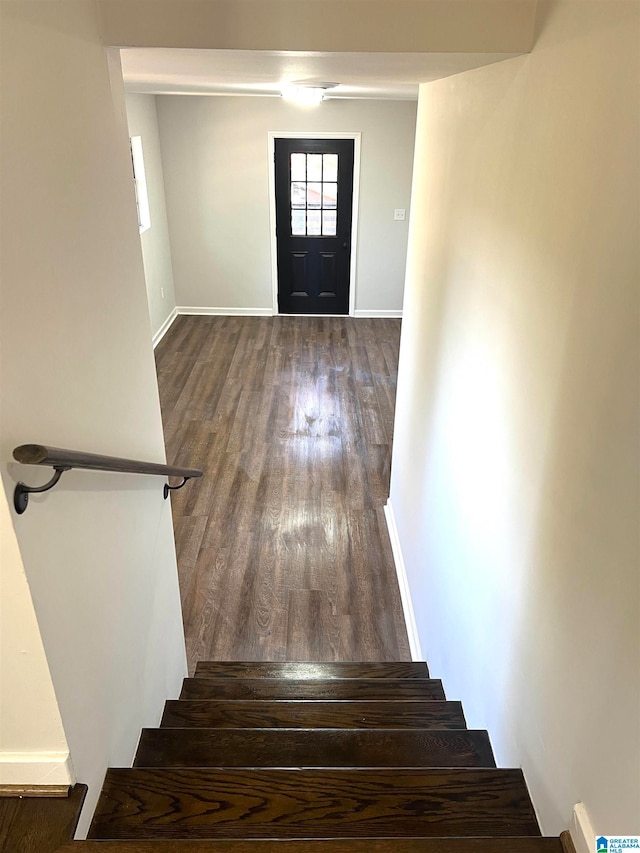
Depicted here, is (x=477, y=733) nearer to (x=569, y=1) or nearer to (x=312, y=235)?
(x=569, y=1)

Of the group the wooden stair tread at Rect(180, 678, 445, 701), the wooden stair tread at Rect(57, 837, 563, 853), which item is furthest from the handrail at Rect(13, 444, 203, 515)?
the wooden stair tread at Rect(180, 678, 445, 701)

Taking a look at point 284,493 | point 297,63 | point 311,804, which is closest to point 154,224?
point 284,493

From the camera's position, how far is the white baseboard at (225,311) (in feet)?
25.5

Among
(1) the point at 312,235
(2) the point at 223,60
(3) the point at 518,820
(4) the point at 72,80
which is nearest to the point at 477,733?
(3) the point at 518,820

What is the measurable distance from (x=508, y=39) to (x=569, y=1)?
244 millimetres

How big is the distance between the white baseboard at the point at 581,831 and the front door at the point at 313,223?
266 inches

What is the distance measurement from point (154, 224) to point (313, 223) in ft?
5.95

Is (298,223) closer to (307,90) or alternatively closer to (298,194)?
(298,194)

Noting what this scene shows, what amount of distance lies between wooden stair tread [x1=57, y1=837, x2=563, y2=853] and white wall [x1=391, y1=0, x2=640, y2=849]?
0.66 feet

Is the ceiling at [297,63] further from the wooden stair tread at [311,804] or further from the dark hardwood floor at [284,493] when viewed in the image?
the dark hardwood floor at [284,493]

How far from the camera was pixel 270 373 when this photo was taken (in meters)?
6.20

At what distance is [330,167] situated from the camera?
696 cm

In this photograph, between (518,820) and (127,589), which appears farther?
(127,589)

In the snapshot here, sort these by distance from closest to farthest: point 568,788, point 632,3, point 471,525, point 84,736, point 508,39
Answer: point 632,3, point 568,788, point 84,736, point 508,39, point 471,525
